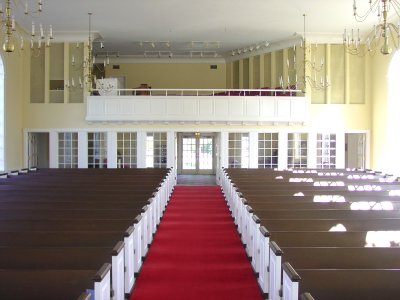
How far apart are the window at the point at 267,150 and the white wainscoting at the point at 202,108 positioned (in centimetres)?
74

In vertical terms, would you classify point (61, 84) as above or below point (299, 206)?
above

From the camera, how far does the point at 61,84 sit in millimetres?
16656

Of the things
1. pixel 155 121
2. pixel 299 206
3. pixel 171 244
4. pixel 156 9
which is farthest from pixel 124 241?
pixel 155 121

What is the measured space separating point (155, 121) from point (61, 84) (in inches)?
143

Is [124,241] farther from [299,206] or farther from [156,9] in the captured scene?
[156,9]

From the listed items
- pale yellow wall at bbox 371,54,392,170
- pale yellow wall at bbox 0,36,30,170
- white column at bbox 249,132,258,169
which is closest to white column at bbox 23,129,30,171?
pale yellow wall at bbox 0,36,30,170

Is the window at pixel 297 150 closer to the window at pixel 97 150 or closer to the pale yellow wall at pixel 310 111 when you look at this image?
the pale yellow wall at pixel 310 111

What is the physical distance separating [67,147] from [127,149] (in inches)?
82.7

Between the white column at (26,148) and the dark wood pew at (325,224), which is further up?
the white column at (26,148)

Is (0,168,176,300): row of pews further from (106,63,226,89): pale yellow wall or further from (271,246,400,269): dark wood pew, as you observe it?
(106,63,226,89): pale yellow wall

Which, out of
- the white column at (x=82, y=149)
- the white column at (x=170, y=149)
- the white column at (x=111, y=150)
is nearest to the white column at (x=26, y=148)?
the white column at (x=82, y=149)

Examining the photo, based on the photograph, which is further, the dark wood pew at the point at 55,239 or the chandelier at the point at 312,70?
the chandelier at the point at 312,70

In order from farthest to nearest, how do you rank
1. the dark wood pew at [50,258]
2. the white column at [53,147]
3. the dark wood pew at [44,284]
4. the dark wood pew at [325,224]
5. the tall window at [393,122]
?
the white column at [53,147] → the tall window at [393,122] → the dark wood pew at [325,224] → the dark wood pew at [50,258] → the dark wood pew at [44,284]

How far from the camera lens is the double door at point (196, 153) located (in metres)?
21.8
